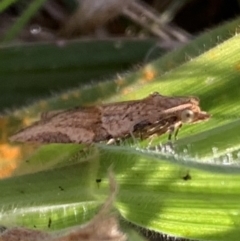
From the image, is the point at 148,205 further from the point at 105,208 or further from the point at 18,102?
the point at 18,102

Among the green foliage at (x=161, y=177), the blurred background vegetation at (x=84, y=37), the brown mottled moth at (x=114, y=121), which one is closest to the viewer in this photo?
the green foliage at (x=161, y=177)

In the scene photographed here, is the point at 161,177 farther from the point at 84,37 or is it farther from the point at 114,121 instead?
the point at 84,37

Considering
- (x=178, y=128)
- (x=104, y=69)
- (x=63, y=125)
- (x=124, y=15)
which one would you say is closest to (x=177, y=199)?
(x=178, y=128)

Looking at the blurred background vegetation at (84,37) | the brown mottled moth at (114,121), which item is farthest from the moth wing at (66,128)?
the blurred background vegetation at (84,37)

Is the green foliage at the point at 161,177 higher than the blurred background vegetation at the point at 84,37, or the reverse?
the blurred background vegetation at the point at 84,37

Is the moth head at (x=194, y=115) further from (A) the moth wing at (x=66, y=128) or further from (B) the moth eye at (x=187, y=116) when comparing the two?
(A) the moth wing at (x=66, y=128)

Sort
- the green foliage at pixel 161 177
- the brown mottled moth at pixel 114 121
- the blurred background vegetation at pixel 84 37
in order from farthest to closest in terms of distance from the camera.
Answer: the blurred background vegetation at pixel 84 37, the brown mottled moth at pixel 114 121, the green foliage at pixel 161 177

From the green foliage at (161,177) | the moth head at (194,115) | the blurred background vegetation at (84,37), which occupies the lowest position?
the green foliage at (161,177)
